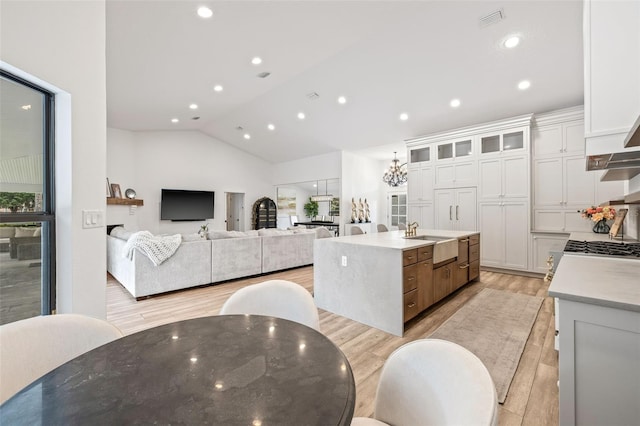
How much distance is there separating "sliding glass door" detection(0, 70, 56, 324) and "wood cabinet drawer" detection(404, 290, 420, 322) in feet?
8.64

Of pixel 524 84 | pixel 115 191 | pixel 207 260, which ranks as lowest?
pixel 207 260

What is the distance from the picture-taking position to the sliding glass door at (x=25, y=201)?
1429 mm

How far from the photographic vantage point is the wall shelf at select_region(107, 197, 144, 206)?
6070 mm

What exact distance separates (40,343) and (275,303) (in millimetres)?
903

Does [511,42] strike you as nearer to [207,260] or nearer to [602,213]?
[602,213]

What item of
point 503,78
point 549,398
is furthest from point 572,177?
point 549,398

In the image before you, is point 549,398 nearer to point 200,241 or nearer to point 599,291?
point 599,291

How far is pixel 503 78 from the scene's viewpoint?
4012mm

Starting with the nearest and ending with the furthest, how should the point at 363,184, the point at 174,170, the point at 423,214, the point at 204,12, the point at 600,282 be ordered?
the point at 600,282 → the point at 204,12 → the point at 423,214 → the point at 174,170 → the point at 363,184

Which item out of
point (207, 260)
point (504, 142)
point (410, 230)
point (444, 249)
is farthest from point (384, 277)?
point (504, 142)

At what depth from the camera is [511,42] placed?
3.42 m

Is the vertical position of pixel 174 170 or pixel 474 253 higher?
pixel 174 170

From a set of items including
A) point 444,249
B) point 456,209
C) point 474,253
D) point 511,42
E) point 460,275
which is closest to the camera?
point 444,249

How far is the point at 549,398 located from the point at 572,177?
4066 mm
